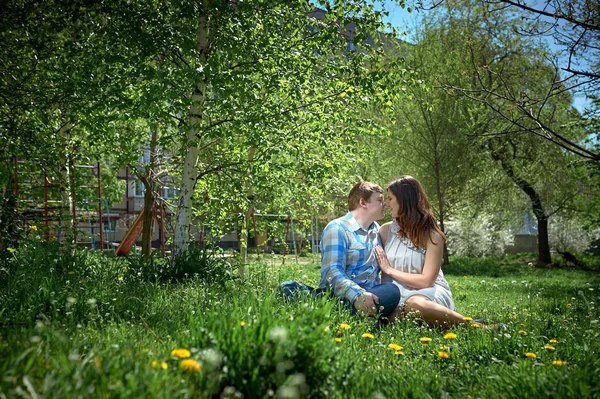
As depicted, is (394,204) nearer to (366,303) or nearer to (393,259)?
(393,259)

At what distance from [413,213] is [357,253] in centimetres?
70

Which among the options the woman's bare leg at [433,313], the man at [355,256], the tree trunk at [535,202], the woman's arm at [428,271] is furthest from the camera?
the tree trunk at [535,202]

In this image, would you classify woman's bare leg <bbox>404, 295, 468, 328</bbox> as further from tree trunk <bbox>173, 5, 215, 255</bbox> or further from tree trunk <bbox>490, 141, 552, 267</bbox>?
tree trunk <bbox>490, 141, 552, 267</bbox>

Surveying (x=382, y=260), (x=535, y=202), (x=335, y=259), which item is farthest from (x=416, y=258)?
(x=535, y=202)

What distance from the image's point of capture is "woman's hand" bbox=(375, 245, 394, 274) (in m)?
5.29

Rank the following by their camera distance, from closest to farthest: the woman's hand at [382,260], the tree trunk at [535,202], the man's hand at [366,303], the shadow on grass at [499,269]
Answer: the man's hand at [366,303]
the woman's hand at [382,260]
the shadow on grass at [499,269]
the tree trunk at [535,202]

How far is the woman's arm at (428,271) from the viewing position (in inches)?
204

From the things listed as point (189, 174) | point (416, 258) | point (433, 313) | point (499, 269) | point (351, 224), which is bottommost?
point (499, 269)

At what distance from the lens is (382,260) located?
5.36m

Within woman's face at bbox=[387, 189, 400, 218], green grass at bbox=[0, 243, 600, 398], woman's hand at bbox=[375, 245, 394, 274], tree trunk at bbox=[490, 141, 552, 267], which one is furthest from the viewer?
tree trunk at bbox=[490, 141, 552, 267]

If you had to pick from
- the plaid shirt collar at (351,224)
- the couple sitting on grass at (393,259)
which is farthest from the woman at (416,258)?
the plaid shirt collar at (351,224)

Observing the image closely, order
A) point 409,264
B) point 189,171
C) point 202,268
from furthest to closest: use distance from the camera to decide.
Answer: point 189,171
point 202,268
point 409,264

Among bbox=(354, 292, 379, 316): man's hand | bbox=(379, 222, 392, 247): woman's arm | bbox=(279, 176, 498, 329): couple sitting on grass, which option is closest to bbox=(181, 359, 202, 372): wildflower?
bbox=(354, 292, 379, 316): man's hand

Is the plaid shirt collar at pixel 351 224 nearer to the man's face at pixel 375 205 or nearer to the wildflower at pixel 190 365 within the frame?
the man's face at pixel 375 205
